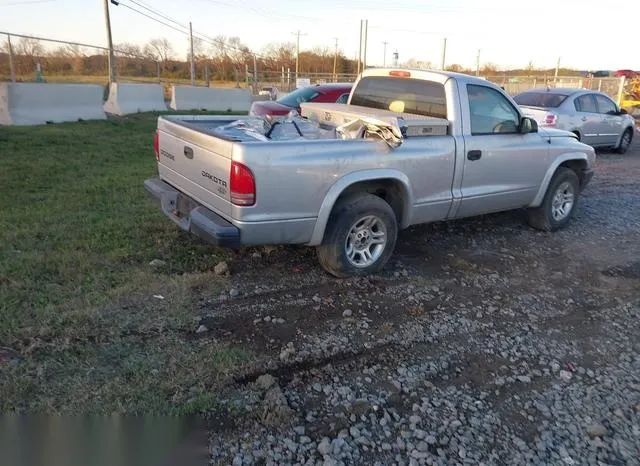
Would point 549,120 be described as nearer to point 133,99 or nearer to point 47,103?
point 47,103

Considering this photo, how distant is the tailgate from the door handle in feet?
8.64

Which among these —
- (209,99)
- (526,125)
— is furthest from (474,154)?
(209,99)

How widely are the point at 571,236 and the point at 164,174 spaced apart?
5043 millimetres

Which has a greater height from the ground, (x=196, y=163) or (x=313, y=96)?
(x=313, y=96)

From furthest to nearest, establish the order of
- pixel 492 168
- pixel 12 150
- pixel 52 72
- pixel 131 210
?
pixel 52 72 < pixel 12 150 < pixel 131 210 < pixel 492 168

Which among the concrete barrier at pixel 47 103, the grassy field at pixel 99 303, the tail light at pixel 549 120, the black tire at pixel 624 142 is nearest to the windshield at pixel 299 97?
the tail light at pixel 549 120

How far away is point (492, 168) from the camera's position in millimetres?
5840

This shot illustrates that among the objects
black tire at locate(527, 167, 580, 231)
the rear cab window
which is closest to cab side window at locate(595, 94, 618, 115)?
black tire at locate(527, 167, 580, 231)

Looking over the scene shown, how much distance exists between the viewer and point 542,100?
42.1 ft

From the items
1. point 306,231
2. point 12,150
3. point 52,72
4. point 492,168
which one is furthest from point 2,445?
point 52,72

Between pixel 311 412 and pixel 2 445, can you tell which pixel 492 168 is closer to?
pixel 311 412

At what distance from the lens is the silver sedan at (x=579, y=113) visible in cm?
1225

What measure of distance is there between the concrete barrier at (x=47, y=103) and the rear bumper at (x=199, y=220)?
378 inches

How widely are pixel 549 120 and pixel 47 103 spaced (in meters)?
12.1
